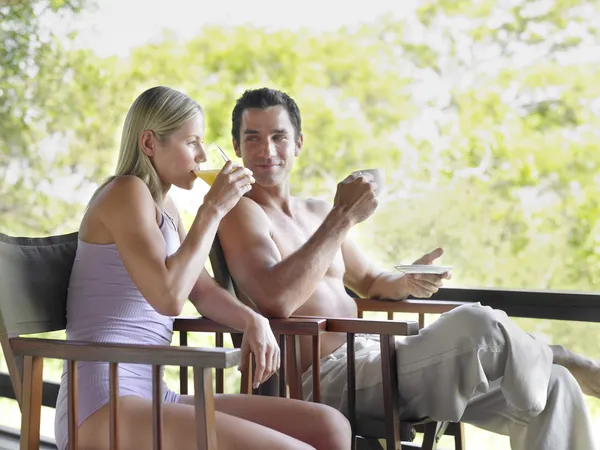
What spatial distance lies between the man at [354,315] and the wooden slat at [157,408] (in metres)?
0.56

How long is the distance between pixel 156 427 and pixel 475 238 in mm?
4232

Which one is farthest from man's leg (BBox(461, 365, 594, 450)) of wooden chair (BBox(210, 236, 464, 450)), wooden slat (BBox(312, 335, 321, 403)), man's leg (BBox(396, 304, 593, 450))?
wooden slat (BBox(312, 335, 321, 403))

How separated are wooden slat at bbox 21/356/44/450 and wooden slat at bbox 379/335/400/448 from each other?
737mm

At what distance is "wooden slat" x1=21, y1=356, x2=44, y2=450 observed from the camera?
1625 mm

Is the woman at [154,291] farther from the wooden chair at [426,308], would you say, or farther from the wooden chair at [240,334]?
the wooden chair at [426,308]

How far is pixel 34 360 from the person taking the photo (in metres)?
1.62

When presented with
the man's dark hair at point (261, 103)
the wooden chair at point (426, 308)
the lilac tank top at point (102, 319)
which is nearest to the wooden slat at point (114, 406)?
the lilac tank top at point (102, 319)

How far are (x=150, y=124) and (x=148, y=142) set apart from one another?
4 centimetres

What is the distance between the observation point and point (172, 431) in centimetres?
156

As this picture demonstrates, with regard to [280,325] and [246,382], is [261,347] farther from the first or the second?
[246,382]

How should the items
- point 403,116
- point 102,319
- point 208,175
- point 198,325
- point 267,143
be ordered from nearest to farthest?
point 102,319 → point 208,175 → point 198,325 → point 267,143 → point 403,116

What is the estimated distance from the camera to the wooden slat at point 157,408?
147 cm

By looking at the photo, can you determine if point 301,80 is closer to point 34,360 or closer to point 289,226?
point 289,226

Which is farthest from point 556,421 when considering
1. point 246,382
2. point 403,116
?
point 403,116
